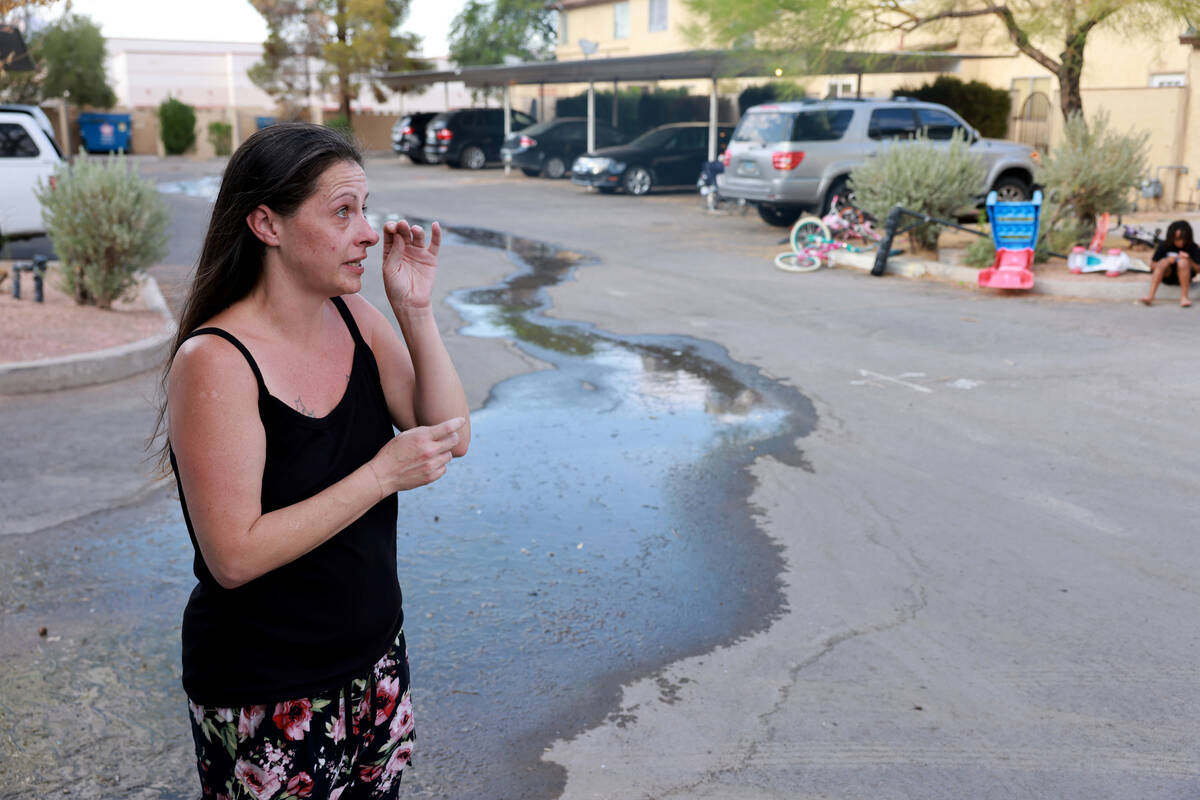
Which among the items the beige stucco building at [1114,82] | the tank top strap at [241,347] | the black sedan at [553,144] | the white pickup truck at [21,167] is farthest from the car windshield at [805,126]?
the tank top strap at [241,347]

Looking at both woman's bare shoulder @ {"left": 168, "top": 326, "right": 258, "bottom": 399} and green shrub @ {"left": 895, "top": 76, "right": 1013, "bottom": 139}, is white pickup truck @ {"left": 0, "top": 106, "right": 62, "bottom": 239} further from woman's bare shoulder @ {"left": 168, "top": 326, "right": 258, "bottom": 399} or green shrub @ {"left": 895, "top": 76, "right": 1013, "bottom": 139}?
green shrub @ {"left": 895, "top": 76, "right": 1013, "bottom": 139}

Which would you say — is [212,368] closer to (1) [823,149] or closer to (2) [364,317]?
(2) [364,317]

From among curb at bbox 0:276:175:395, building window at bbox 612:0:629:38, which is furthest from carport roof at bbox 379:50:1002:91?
curb at bbox 0:276:175:395

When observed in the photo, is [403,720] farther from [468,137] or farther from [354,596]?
[468,137]

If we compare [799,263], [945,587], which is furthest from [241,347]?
[799,263]

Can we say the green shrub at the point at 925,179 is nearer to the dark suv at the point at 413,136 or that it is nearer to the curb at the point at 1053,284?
the curb at the point at 1053,284

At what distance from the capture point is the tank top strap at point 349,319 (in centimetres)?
211

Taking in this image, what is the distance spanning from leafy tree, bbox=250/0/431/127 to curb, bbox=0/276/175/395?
37842mm

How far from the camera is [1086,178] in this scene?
1384cm

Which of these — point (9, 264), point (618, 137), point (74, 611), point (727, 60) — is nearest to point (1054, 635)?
point (74, 611)

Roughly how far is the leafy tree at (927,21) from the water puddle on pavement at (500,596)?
1060cm

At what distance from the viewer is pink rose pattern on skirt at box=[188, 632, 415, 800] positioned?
1.96 m

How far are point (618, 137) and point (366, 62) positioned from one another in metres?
16.4

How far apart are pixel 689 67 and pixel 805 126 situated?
10.6 m
